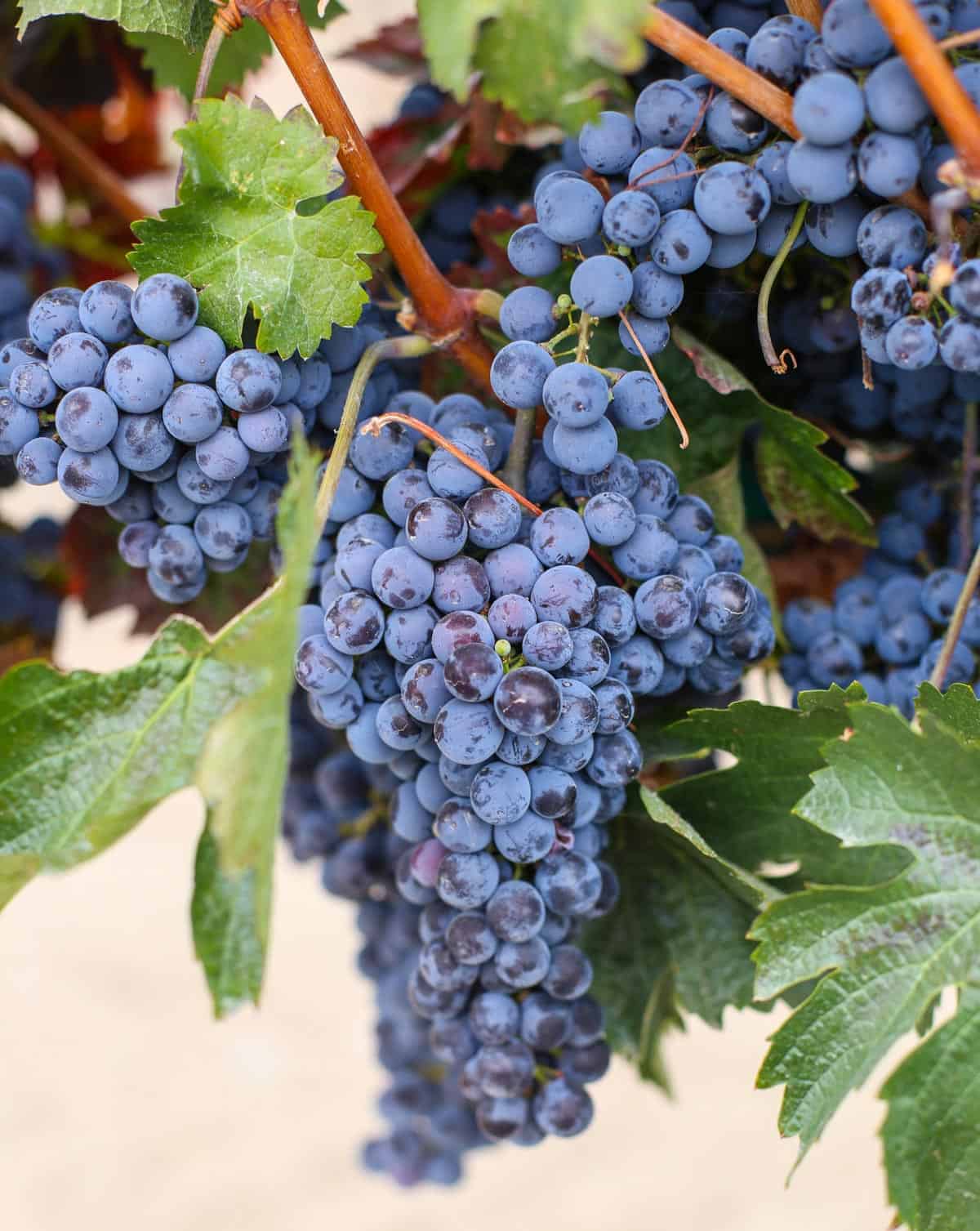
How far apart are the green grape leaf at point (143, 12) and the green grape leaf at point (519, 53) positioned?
0.12 metres

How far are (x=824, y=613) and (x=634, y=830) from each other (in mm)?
122

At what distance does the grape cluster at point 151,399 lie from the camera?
0.37 meters

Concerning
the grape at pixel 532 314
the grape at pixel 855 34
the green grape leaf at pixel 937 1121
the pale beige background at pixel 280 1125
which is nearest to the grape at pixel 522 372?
the grape at pixel 532 314

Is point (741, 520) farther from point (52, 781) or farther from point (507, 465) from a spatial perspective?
point (52, 781)

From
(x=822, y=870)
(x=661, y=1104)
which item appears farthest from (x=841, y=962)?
(x=661, y=1104)

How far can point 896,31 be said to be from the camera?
0.98ft

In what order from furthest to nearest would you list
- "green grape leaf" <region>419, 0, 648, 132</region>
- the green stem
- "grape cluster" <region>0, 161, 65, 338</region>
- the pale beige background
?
the pale beige background < "grape cluster" <region>0, 161, 65, 338</region> < the green stem < "green grape leaf" <region>419, 0, 648, 132</region>

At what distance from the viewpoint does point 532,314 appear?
387 mm

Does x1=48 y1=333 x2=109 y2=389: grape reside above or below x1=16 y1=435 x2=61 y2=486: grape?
above

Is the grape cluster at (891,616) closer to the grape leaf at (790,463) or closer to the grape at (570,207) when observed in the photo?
the grape leaf at (790,463)

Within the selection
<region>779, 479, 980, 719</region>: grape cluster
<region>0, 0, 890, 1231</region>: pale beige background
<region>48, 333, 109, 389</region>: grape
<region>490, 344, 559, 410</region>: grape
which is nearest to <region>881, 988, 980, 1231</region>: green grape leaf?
<region>779, 479, 980, 719</region>: grape cluster

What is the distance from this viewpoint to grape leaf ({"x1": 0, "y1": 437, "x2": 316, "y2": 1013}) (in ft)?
1.10

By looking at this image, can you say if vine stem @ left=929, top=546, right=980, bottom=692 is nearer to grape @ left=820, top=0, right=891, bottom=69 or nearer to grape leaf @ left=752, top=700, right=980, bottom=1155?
grape leaf @ left=752, top=700, right=980, bottom=1155

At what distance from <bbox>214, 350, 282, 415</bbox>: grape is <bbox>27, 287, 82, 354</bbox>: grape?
5cm
